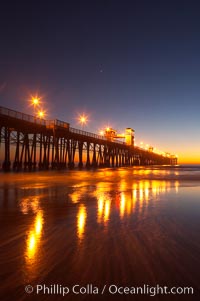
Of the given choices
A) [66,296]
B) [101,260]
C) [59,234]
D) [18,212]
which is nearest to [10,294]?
[66,296]

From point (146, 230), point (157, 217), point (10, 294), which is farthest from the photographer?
point (157, 217)

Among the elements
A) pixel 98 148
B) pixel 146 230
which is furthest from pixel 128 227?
pixel 98 148

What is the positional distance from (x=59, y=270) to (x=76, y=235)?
1.90 m

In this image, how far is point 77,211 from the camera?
877cm

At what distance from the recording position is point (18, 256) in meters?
4.51

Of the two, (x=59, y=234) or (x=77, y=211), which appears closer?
(x=59, y=234)

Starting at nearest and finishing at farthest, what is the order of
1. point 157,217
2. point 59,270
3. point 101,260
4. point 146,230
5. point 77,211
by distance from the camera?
point 59,270 → point 101,260 → point 146,230 → point 157,217 → point 77,211

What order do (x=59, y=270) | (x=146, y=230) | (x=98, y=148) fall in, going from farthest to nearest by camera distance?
(x=98, y=148), (x=146, y=230), (x=59, y=270)

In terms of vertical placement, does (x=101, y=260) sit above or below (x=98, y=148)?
below

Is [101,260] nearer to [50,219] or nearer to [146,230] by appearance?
[146,230]

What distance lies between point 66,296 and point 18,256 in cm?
152

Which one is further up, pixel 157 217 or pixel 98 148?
pixel 98 148

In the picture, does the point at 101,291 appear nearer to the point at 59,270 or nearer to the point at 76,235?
the point at 59,270

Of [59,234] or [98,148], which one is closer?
[59,234]
